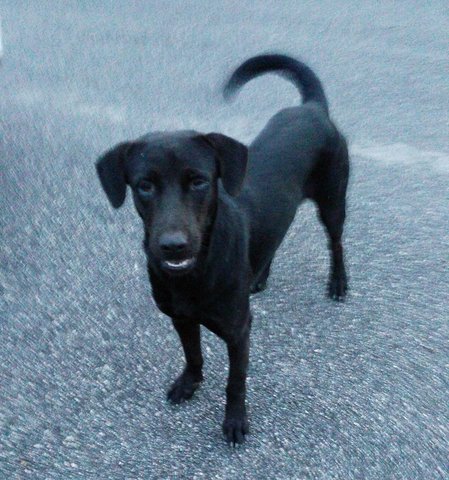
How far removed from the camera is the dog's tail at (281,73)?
3.69 m

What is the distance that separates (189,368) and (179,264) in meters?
0.76

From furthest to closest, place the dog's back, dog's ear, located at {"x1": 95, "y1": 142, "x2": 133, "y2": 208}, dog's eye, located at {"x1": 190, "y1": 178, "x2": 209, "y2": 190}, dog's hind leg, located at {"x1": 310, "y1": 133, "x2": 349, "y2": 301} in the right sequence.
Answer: dog's hind leg, located at {"x1": 310, "y1": 133, "x2": 349, "y2": 301} < the dog's back < dog's ear, located at {"x1": 95, "y1": 142, "x2": 133, "y2": 208} < dog's eye, located at {"x1": 190, "y1": 178, "x2": 209, "y2": 190}

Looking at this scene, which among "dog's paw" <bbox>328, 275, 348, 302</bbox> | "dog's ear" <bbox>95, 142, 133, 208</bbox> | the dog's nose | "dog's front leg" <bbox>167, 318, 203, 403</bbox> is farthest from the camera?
"dog's paw" <bbox>328, 275, 348, 302</bbox>

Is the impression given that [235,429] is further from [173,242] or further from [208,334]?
[173,242]

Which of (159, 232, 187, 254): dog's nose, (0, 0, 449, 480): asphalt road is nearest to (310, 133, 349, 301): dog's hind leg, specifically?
(0, 0, 449, 480): asphalt road

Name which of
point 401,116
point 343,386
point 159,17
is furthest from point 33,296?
point 159,17

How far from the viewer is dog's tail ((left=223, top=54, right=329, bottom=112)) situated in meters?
3.69

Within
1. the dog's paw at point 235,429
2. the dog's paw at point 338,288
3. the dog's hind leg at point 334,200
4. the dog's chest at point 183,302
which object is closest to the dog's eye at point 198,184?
the dog's chest at point 183,302

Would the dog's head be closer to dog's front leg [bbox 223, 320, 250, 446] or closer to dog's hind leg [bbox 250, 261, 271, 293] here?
dog's front leg [bbox 223, 320, 250, 446]

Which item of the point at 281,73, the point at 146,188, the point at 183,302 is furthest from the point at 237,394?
the point at 281,73

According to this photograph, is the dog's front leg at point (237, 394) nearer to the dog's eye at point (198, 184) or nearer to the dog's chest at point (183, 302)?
the dog's chest at point (183, 302)

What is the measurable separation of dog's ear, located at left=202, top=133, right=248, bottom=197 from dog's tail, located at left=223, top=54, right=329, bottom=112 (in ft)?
3.37

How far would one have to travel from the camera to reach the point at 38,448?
2.87 meters

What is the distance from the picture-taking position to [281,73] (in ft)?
12.6
